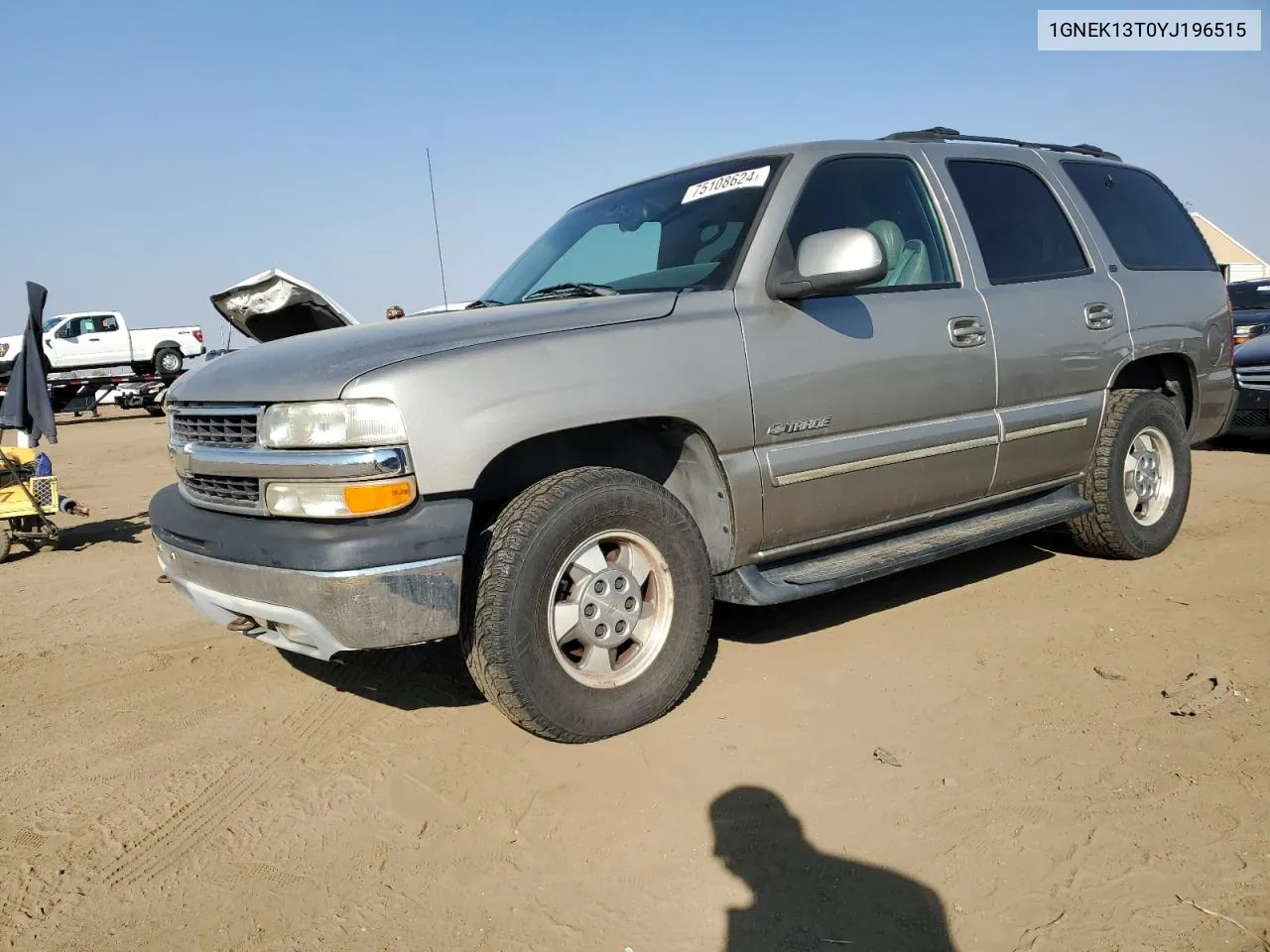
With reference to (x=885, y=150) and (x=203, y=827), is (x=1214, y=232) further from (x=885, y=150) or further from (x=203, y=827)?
(x=203, y=827)

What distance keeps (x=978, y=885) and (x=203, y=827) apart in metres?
2.10

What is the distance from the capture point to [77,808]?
9.02ft

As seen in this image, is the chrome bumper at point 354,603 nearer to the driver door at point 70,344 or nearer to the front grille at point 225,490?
the front grille at point 225,490

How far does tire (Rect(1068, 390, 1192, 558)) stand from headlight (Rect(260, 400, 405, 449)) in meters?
3.48

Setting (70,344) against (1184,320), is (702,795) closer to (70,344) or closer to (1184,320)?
(1184,320)

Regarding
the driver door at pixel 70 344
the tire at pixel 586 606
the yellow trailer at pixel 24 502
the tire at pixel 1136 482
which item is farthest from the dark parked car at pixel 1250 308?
the driver door at pixel 70 344

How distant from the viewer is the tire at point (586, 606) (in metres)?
2.73

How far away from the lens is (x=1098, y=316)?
4301 mm

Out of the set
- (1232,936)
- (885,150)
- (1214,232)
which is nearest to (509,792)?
(1232,936)

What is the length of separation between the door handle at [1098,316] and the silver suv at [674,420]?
0.04ft

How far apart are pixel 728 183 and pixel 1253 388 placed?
7004mm

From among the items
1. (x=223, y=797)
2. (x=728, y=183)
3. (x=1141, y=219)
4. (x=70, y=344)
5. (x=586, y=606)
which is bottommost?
(x=223, y=797)

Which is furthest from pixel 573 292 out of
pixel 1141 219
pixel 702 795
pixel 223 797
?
pixel 1141 219

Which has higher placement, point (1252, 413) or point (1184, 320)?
point (1184, 320)
